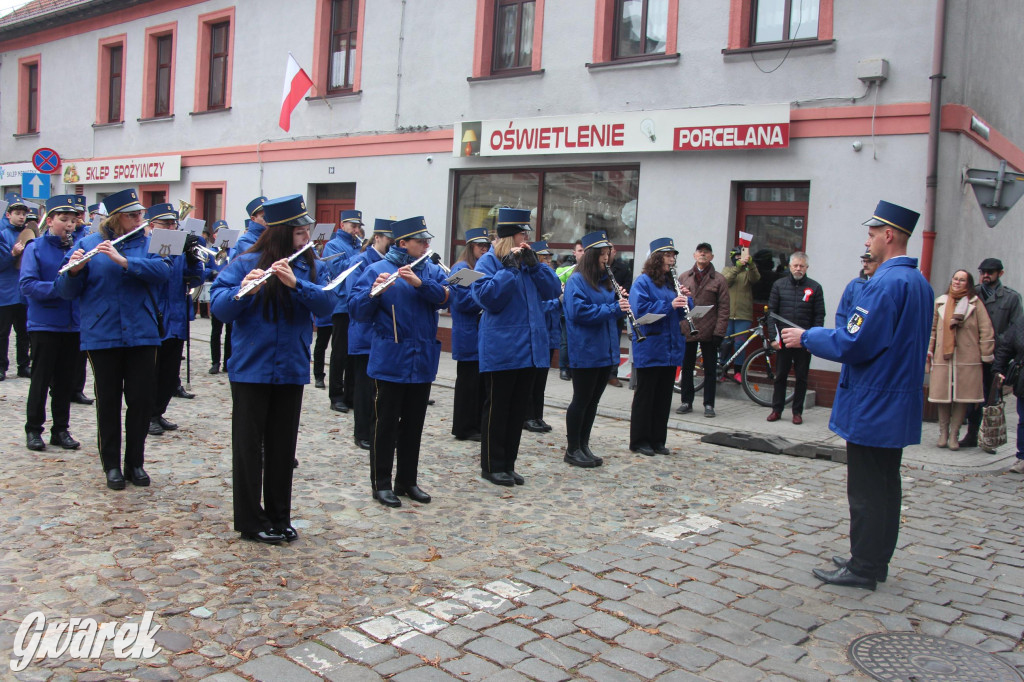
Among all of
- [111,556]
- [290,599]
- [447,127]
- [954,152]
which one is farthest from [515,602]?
[447,127]

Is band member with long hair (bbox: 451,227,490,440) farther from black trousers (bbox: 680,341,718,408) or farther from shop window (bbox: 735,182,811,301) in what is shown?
shop window (bbox: 735,182,811,301)

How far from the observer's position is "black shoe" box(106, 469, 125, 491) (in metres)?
6.18

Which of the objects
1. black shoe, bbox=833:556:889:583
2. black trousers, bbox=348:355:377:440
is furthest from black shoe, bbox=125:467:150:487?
black shoe, bbox=833:556:889:583

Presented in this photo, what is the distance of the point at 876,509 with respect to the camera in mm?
5055

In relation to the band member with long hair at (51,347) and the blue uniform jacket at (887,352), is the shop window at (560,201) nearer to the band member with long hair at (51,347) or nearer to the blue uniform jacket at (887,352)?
the band member with long hair at (51,347)

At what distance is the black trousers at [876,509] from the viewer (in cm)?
504

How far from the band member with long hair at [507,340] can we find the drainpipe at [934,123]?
20.2 feet

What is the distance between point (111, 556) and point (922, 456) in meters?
7.64

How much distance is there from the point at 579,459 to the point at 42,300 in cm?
459

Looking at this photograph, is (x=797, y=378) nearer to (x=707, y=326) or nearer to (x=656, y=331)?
(x=707, y=326)

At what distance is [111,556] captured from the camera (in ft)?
16.0

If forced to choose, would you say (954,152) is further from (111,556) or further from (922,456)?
(111,556)

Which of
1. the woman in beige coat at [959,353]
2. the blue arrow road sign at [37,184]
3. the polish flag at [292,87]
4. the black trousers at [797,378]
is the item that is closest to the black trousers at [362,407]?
the black trousers at [797,378]

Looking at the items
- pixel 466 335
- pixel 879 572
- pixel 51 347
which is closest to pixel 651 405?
pixel 466 335
